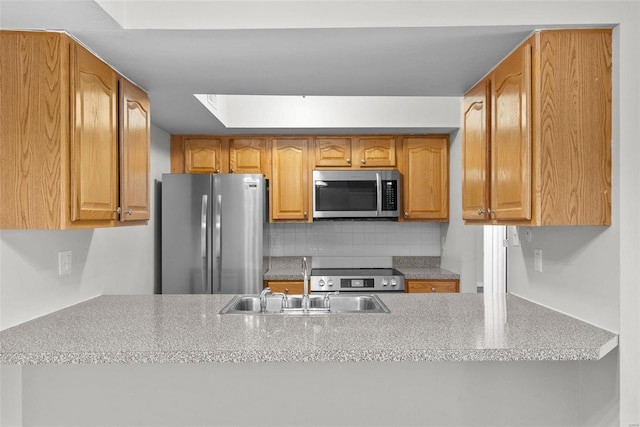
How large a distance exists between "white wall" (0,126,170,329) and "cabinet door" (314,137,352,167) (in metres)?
1.56

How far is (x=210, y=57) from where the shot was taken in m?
2.13

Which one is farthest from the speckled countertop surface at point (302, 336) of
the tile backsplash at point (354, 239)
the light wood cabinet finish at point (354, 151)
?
the tile backsplash at point (354, 239)

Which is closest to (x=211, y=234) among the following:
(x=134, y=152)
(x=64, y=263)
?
(x=134, y=152)

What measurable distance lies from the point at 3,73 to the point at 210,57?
0.78 m

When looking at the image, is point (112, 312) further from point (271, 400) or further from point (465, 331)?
point (465, 331)

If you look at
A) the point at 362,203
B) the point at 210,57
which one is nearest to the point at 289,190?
the point at 362,203

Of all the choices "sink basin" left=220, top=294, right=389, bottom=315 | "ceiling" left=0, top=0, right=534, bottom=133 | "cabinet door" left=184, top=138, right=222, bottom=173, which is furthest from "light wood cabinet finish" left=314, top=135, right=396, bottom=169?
"sink basin" left=220, top=294, right=389, bottom=315

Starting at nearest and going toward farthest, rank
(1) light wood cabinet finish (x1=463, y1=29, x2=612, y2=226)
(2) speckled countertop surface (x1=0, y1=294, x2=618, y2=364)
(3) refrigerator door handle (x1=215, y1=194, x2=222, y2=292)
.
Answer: (2) speckled countertop surface (x1=0, y1=294, x2=618, y2=364)
(1) light wood cabinet finish (x1=463, y1=29, x2=612, y2=226)
(3) refrigerator door handle (x1=215, y1=194, x2=222, y2=292)

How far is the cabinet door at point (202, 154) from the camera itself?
4.22 m

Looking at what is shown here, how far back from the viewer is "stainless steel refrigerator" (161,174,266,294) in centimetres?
371

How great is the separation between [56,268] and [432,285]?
2819 mm

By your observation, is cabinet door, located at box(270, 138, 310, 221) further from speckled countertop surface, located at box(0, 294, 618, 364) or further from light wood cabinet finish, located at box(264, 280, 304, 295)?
speckled countertop surface, located at box(0, 294, 618, 364)

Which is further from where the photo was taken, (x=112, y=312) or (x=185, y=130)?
(x=185, y=130)

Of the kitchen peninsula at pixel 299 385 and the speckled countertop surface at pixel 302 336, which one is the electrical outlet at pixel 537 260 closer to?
the speckled countertop surface at pixel 302 336
